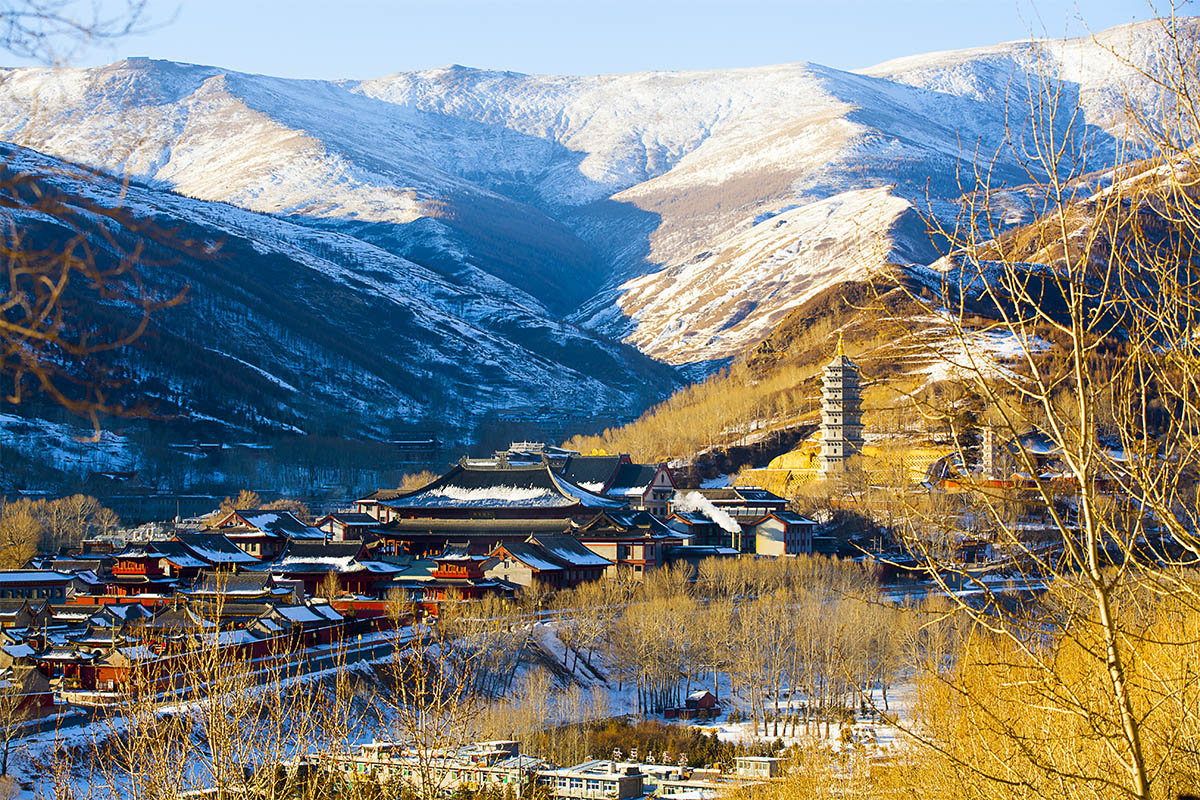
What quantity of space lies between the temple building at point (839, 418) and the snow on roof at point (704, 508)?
42.0 feet

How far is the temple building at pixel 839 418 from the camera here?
111312 millimetres

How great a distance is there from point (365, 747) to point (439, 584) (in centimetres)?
3154

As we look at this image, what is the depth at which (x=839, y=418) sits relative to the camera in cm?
11156

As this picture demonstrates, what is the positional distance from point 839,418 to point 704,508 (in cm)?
1721

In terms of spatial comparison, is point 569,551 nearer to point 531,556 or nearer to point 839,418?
point 531,556

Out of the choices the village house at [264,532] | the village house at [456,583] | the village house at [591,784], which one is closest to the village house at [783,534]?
the village house at [456,583]

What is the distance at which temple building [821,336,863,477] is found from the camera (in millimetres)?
111312

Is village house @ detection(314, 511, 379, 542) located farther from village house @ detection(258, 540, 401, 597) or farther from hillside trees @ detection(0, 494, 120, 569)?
hillside trees @ detection(0, 494, 120, 569)

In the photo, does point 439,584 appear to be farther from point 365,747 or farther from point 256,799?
point 256,799

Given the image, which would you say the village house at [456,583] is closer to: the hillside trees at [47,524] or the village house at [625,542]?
the village house at [625,542]

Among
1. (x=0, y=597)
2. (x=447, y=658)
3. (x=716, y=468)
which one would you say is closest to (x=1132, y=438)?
(x=447, y=658)

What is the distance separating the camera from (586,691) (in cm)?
6203

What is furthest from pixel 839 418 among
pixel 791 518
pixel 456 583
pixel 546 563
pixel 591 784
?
pixel 591 784

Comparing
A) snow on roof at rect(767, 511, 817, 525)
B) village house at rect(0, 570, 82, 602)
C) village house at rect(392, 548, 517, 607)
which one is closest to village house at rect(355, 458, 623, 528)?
snow on roof at rect(767, 511, 817, 525)
